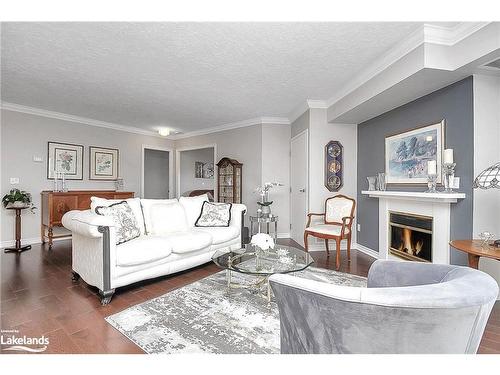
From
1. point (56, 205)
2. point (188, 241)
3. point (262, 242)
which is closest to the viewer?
point (262, 242)

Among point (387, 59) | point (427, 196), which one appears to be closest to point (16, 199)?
point (387, 59)

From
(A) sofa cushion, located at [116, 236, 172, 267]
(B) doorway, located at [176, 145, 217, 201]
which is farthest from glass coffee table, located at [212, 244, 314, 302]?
(B) doorway, located at [176, 145, 217, 201]

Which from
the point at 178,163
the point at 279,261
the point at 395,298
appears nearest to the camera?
the point at 395,298

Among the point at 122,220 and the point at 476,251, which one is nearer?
the point at 476,251

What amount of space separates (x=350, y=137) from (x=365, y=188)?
0.88 meters

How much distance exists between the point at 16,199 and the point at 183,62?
340cm

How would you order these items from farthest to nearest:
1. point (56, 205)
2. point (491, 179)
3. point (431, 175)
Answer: point (56, 205)
point (431, 175)
point (491, 179)

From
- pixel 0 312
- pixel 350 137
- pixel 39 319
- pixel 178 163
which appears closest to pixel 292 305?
pixel 39 319

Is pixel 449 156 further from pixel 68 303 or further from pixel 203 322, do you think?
pixel 68 303

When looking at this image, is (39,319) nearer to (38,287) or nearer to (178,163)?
(38,287)

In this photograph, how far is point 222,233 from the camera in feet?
10.6

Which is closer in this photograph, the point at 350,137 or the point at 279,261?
the point at 279,261
